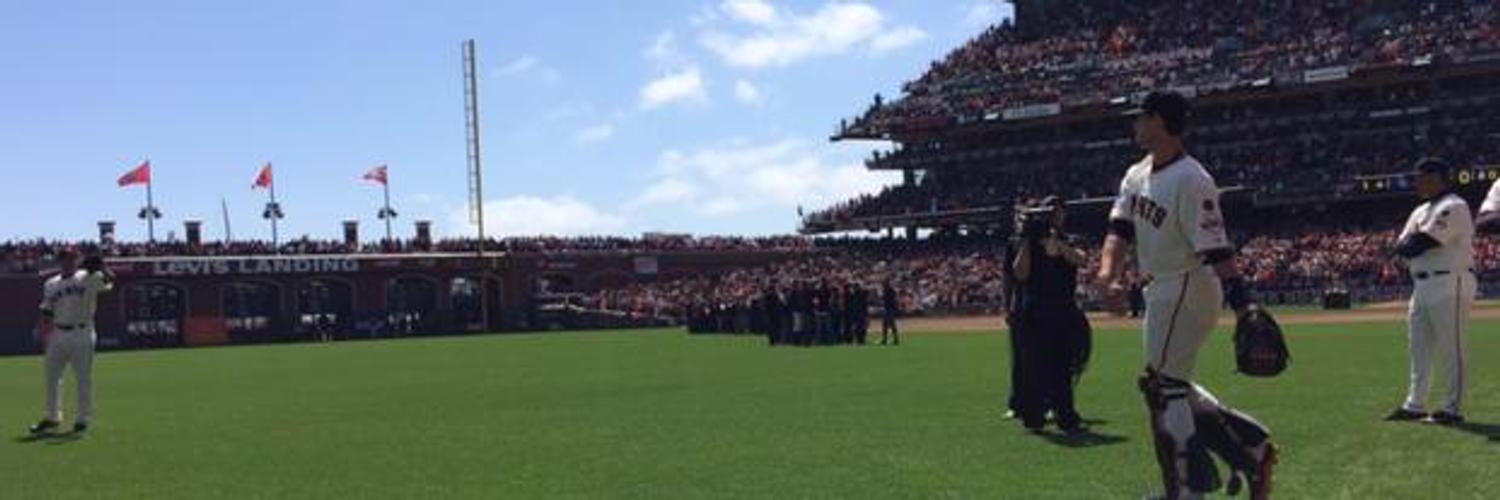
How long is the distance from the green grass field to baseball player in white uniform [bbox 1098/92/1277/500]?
87cm

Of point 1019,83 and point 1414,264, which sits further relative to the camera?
point 1019,83

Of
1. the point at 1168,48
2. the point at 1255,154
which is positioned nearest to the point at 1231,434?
the point at 1255,154

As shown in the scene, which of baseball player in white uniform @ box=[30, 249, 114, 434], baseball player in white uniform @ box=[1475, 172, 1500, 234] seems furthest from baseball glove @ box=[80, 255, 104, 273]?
baseball player in white uniform @ box=[1475, 172, 1500, 234]

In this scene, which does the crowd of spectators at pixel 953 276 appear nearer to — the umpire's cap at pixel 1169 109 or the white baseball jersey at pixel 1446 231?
the white baseball jersey at pixel 1446 231

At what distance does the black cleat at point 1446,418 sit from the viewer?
34.5 ft

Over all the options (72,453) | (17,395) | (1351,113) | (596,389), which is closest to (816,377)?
(596,389)

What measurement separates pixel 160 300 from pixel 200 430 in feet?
204

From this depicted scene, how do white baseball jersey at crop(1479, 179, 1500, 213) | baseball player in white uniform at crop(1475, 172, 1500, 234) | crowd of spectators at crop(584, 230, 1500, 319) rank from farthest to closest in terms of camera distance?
1. crowd of spectators at crop(584, 230, 1500, 319)
2. white baseball jersey at crop(1479, 179, 1500, 213)
3. baseball player in white uniform at crop(1475, 172, 1500, 234)

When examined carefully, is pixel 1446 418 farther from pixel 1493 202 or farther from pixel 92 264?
pixel 92 264

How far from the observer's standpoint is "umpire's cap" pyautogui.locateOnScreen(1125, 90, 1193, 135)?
23.6 ft

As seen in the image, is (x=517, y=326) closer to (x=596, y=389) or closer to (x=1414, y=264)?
(x=596, y=389)

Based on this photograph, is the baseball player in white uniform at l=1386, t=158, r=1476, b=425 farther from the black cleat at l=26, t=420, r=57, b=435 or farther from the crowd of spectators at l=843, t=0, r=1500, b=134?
the crowd of spectators at l=843, t=0, r=1500, b=134

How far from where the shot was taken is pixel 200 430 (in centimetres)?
1452

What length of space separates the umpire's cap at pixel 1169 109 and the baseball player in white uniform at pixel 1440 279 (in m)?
4.17
